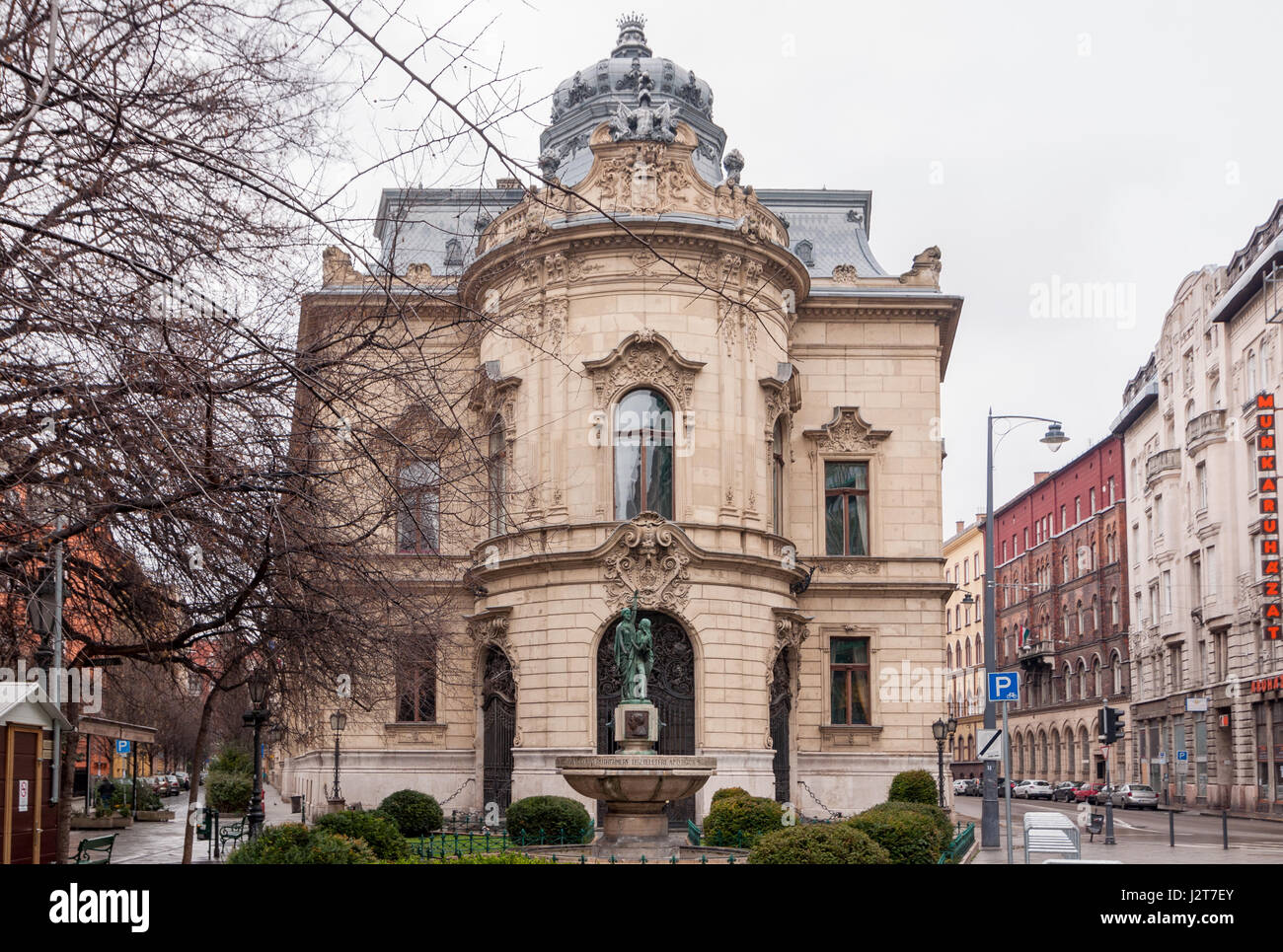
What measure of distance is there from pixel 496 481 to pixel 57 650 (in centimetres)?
594

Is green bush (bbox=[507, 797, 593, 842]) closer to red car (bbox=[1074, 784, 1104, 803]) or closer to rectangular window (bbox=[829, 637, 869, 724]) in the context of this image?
rectangular window (bbox=[829, 637, 869, 724])

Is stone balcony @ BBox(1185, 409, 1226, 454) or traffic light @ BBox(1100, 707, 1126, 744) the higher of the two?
stone balcony @ BBox(1185, 409, 1226, 454)

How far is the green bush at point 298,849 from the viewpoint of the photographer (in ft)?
47.3

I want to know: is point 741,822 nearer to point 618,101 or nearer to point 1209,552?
point 618,101

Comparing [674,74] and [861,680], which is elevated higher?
[674,74]

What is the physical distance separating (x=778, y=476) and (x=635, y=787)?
17374 mm

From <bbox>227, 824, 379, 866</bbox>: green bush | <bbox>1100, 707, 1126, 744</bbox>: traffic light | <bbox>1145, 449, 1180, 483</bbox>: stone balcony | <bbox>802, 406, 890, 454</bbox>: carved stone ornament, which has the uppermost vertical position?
<bbox>1145, 449, 1180, 483</bbox>: stone balcony

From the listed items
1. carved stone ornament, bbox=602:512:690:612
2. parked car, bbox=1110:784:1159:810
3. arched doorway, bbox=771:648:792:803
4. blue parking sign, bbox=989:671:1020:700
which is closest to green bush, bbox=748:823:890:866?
blue parking sign, bbox=989:671:1020:700

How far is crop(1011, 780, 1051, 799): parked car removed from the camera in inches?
2886

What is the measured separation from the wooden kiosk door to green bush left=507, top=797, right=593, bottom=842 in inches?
538

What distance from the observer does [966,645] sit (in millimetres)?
111625

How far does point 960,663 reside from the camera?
11388 centimetres

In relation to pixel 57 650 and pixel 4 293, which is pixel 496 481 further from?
pixel 57 650
